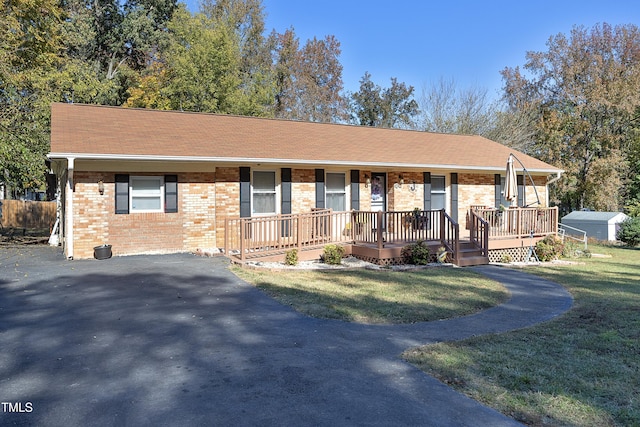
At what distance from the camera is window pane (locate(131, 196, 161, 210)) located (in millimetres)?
12164

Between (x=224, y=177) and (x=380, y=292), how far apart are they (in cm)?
655

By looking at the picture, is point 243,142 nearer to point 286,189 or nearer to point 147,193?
point 286,189

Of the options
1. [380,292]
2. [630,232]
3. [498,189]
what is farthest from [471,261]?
[630,232]

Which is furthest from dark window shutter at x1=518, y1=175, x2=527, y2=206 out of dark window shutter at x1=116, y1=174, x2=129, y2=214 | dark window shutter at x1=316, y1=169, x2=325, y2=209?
dark window shutter at x1=116, y1=174, x2=129, y2=214

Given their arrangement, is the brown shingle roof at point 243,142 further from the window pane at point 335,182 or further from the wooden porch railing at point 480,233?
the wooden porch railing at point 480,233

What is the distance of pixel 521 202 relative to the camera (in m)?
18.1

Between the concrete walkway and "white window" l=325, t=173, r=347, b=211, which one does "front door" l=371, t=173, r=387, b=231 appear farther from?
the concrete walkway

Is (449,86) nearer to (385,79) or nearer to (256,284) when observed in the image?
(385,79)

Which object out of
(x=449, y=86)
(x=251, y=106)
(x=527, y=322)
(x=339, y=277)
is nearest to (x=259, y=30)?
(x=251, y=106)

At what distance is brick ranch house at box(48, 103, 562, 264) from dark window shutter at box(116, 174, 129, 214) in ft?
0.08

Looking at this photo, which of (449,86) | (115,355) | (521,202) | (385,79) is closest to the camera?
(115,355)

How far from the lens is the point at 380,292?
330 inches

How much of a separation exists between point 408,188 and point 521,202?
5466 mm

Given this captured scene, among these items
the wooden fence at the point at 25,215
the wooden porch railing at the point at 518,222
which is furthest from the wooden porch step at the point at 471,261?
the wooden fence at the point at 25,215
